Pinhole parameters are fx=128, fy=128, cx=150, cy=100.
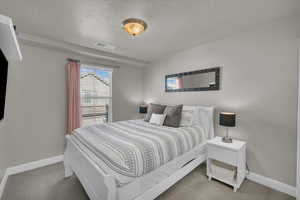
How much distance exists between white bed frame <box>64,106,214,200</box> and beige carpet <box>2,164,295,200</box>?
220 mm

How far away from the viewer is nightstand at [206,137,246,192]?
1887 millimetres

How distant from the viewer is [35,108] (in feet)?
8.49

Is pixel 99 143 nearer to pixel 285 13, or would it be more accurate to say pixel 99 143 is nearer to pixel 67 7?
pixel 67 7

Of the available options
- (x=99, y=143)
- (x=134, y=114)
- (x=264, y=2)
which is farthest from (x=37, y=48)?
(x=264, y=2)

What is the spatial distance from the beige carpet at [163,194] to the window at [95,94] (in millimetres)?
1513

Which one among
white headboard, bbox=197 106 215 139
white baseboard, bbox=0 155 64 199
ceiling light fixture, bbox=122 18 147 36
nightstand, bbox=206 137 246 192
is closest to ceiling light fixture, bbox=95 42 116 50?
ceiling light fixture, bbox=122 18 147 36

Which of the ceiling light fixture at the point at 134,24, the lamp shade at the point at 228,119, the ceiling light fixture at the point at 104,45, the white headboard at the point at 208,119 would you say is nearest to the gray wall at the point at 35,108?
the ceiling light fixture at the point at 104,45

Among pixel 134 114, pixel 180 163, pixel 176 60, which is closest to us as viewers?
pixel 180 163

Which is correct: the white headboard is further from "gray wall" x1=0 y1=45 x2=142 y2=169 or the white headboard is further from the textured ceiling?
"gray wall" x1=0 y1=45 x2=142 y2=169

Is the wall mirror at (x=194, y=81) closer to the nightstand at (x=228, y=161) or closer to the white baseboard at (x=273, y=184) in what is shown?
the nightstand at (x=228, y=161)

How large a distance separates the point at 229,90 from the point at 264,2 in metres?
1.34

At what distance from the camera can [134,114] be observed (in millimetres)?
4234

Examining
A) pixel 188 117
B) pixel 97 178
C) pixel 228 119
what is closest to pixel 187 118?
pixel 188 117

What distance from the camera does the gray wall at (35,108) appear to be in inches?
92.9
